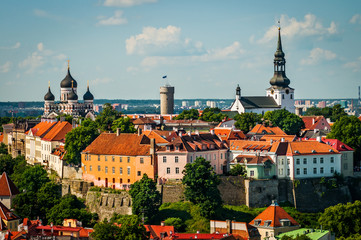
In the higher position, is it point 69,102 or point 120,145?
point 69,102

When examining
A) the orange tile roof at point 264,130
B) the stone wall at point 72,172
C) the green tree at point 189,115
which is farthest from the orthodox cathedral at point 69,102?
the stone wall at point 72,172

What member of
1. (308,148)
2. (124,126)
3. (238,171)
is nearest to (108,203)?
(238,171)

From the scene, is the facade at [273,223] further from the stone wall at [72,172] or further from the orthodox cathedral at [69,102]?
the orthodox cathedral at [69,102]

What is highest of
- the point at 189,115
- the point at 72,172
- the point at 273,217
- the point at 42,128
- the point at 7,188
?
the point at 189,115

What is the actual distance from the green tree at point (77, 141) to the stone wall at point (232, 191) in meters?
20.5

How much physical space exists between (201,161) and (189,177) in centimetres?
240

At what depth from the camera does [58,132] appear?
110062 millimetres

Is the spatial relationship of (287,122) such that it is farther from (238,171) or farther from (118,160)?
(118,160)

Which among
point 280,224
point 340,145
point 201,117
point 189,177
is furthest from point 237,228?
point 201,117

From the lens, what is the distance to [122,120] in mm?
109062

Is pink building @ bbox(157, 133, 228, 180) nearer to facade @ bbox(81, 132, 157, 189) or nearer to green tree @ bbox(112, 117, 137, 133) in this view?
facade @ bbox(81, 132, 157, 189)

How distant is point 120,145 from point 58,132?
2088cm

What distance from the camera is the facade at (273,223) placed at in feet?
243

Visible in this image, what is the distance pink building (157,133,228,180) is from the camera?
85.8 m
